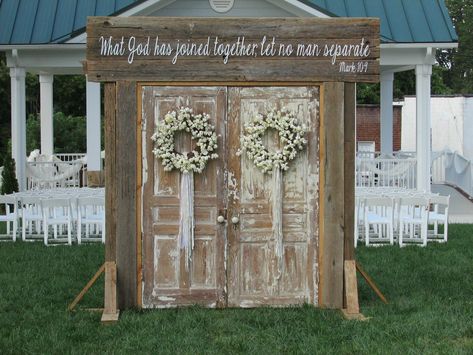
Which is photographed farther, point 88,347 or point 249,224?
point 249,224

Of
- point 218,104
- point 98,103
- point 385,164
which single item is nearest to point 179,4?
point 98,103

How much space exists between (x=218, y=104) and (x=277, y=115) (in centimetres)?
66

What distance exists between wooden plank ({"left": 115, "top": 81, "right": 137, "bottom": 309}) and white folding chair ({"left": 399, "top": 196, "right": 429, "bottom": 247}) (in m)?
6.77

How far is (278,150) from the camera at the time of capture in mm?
9453

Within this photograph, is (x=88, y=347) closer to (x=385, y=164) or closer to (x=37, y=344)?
(x=37, y=344)

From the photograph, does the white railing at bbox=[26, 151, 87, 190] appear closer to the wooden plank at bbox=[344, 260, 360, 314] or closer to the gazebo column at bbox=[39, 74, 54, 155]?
the gazebo column at bbox=[39, 74, 54, 155]

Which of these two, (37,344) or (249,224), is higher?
(249,224)

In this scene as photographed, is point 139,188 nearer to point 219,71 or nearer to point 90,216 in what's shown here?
point 219,71

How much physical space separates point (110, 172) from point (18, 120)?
34.3 ft

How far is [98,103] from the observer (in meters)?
18.4

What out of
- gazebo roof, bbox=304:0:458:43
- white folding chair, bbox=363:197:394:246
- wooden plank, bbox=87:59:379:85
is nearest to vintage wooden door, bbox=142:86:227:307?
wooden plank, bbox=87:59:379:85

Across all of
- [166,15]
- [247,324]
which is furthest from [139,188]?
[166,15]

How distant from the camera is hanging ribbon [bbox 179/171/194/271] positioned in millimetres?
9375

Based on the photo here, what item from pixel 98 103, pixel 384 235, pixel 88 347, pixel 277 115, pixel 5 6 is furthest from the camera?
pixel 5 6
